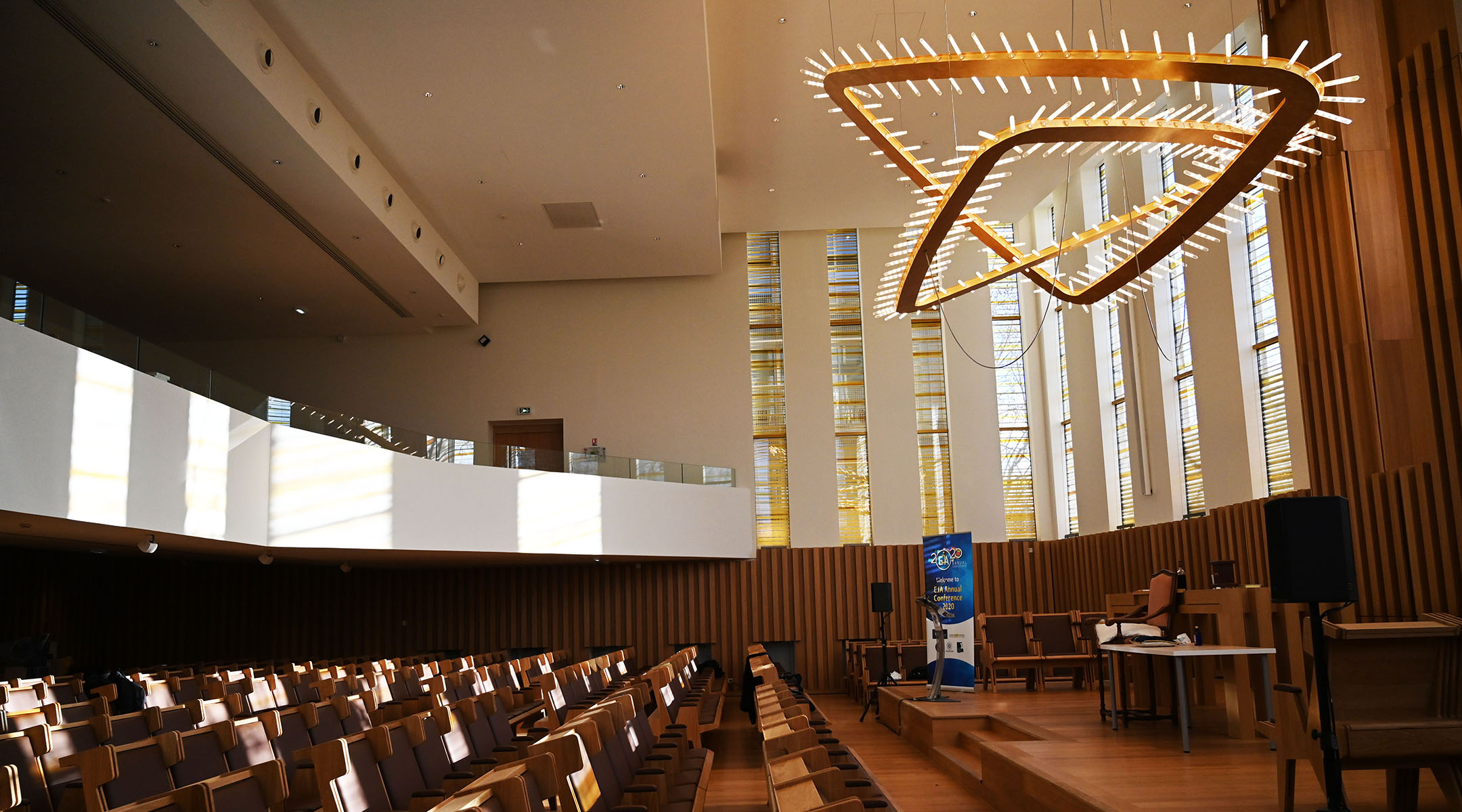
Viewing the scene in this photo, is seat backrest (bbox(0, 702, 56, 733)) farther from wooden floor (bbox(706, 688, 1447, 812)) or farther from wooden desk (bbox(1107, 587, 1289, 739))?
wooden desk (bbox(1107, 587, 1289, 739))

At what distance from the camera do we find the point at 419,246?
14.2 m

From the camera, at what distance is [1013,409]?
17250 mm

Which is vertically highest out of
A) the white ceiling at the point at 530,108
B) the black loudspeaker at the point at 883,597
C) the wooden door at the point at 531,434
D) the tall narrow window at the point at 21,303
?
the white ceiling at the point at 530,108

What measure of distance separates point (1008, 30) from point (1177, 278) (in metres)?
3.77

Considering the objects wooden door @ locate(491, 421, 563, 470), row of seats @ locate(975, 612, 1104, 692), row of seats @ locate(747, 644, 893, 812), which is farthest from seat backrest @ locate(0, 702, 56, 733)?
wooden door @ locate(491, 421, 563, 470)

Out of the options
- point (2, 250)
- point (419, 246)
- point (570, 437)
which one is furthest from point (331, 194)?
point (570, 437)

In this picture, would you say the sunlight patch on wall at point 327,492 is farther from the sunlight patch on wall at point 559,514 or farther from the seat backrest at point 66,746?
the seat backrest at point 66,746

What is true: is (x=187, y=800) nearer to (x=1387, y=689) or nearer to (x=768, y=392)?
(x=1387, y=689)

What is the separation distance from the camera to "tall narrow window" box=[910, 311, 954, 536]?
55.6 ft

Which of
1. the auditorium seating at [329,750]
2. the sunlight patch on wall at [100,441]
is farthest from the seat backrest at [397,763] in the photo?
the sunlight patch on wall at [100,441]

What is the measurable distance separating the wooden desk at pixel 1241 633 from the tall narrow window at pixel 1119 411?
6.90m

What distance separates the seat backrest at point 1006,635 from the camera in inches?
495

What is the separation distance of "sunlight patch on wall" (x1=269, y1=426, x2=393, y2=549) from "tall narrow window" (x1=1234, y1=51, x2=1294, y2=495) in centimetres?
974

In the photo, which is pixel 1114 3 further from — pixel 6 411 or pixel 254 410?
pixel 6 411
